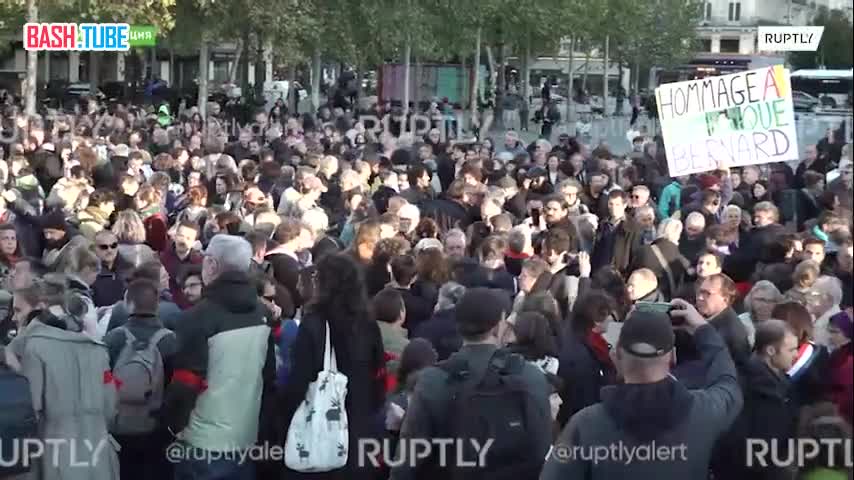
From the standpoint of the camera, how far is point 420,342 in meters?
6.34

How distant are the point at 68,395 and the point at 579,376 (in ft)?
7.16

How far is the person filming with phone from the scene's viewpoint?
4.36 meters

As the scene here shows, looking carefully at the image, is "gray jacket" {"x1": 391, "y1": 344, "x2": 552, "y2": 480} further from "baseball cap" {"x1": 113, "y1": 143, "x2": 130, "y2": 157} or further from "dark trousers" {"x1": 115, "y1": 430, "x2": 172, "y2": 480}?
"baseball cap" {"x1": 113, "y1": 143, "x2": 130, "y2": 157}

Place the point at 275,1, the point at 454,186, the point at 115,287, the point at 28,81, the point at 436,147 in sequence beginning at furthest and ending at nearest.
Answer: the point at 275,1 < the point at 28,81 < the point at 436,147 < the point at 454,186 < the point at 115,287

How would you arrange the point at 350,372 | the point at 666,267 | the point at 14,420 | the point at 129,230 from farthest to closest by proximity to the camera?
the point at 666,267 → the point at 129,230 → the point at 350,372 → the point at 14,420

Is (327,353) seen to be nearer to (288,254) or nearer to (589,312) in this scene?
(589,312)

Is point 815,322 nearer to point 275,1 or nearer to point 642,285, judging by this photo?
point 642,285

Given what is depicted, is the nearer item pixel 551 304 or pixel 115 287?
pixel 551 304

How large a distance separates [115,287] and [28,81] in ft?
56.0

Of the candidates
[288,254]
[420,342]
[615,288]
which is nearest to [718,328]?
[420,342]

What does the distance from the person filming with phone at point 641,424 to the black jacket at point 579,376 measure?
76.0 inches

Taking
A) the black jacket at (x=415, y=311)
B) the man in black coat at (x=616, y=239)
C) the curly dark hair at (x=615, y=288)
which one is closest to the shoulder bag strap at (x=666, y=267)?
the man in black coat at (x=616, y=239)

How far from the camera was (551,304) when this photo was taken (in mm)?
6953

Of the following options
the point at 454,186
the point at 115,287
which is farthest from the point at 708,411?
the point at 454,186
